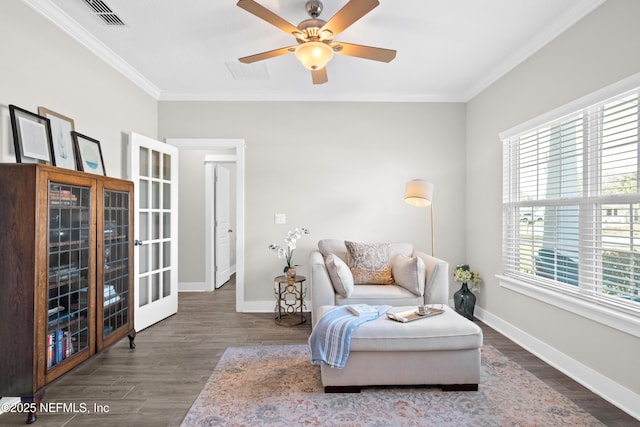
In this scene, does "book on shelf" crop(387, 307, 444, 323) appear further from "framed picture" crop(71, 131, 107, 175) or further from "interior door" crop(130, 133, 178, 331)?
"framed picture" crop(71, 131, 107, 175)

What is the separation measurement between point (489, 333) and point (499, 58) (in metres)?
2.77

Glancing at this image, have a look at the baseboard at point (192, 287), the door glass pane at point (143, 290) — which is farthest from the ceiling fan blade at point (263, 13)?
the baseboard at point (192, 287)

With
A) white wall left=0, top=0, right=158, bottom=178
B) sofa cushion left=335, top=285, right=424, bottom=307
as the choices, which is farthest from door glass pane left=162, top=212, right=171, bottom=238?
sofa cushion left=335, top=285, right=424, bottom=307

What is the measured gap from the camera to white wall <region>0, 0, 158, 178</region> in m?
2.18

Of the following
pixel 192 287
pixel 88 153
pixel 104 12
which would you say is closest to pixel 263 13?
pixel 104 12

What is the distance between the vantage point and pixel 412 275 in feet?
10.4

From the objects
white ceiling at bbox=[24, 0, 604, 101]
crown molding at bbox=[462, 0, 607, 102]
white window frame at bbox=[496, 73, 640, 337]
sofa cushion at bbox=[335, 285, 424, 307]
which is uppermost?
white ceiling at bbox=[24, 0, 604, 101]

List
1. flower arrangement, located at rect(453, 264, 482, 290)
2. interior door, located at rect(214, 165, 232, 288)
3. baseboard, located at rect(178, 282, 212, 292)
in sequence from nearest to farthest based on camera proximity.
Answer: flower arrangement, located at rect(453, 264, 482, 290) < baseboard, located at rect(178, 282, 212, 292) < interior door, located at rect(214, 165, 232, 288)

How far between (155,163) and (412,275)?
3.10 metres

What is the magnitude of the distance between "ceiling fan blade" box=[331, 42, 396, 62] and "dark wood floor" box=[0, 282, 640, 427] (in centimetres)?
260

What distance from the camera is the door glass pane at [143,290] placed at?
3.59 m

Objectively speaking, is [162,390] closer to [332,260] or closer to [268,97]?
[332,260]

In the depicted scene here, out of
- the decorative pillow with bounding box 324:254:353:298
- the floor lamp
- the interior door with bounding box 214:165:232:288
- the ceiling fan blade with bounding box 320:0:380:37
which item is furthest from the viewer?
the interior door with bounding box 214:165:232:288

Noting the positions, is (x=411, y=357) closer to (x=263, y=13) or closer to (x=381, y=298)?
(x=381, y=298)
